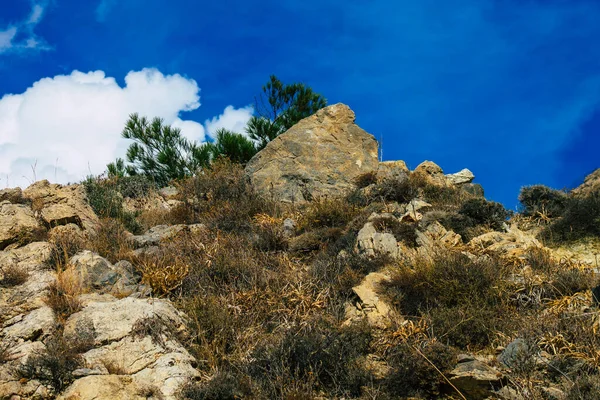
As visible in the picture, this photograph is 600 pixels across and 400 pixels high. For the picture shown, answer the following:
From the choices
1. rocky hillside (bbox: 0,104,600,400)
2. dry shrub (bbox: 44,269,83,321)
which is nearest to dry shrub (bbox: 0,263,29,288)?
A: rocky hillside (bbox: 0,104,600,400)

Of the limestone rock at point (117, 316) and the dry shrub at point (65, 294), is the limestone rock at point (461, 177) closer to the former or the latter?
the limestone rock at point (117, 316)

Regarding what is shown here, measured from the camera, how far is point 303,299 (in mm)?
7883

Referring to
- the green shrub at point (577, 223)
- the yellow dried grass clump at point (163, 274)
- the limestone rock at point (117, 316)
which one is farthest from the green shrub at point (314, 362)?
the green shrub at point (577, 223)

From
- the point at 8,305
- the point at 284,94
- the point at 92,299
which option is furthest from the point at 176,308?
the point at 284,94

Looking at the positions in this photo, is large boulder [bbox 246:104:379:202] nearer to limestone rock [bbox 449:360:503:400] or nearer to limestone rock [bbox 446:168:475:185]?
limestone rock [bbox 446:168:475:185]

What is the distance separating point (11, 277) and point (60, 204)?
273 cm

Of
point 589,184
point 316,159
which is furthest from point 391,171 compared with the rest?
point 589,184

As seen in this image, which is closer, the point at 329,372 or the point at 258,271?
the point at 329,372

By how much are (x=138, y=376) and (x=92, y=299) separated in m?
1.86

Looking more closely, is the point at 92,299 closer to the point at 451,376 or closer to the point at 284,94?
the point at 451,376

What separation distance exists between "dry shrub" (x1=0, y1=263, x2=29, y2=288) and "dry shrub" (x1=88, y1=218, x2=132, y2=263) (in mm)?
1263

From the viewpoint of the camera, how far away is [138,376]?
623 cm

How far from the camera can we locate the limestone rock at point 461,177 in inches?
637

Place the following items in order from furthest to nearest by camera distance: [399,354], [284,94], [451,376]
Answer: [284,94] < [399,354] < [451,376]
